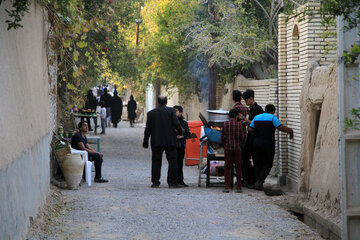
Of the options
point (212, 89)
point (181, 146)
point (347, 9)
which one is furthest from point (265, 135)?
point (212, 89)

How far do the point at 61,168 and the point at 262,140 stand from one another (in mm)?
3724

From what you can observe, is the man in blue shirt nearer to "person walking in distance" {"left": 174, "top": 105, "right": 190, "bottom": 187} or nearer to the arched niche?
the arched niche

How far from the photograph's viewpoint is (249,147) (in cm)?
1246

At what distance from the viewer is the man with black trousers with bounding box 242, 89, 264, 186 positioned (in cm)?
1231

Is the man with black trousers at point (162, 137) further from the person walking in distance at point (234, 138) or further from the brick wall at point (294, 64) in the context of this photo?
the brick wall at point (294, 64)

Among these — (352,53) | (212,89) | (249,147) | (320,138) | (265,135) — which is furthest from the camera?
(212,89)

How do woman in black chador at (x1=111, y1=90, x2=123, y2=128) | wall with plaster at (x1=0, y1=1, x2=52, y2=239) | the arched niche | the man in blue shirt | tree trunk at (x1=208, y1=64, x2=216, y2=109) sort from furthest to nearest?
1. woman in black chador at (x1=111, y1=90, x2=123, y2=128)
2. tree trunk at (x1=208, y1=64, x2=216, y2=109)
3. the arched niche
4. the man in blue shirt
5. wall with plaster at (x1=0, y1=1, x2=52, y2=239)

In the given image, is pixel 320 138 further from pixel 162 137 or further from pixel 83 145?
pixel 83 145

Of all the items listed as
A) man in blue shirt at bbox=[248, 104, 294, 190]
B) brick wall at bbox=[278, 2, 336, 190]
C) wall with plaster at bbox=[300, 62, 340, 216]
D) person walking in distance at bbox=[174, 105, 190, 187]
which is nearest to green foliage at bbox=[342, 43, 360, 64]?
wall with plaster at bbox=[300, 62, 340, 216]

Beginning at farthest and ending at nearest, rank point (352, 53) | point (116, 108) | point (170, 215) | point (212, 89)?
point (116, 108), point (212, 89), point (170, 215), point (352, 53)

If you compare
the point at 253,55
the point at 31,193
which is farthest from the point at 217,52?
the point at 31,193

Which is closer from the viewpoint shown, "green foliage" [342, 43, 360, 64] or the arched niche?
"green foliage" [342, 43, 360, 64]

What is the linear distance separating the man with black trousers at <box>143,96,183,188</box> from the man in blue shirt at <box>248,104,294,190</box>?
1508 mm

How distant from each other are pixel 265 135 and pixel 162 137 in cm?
196
